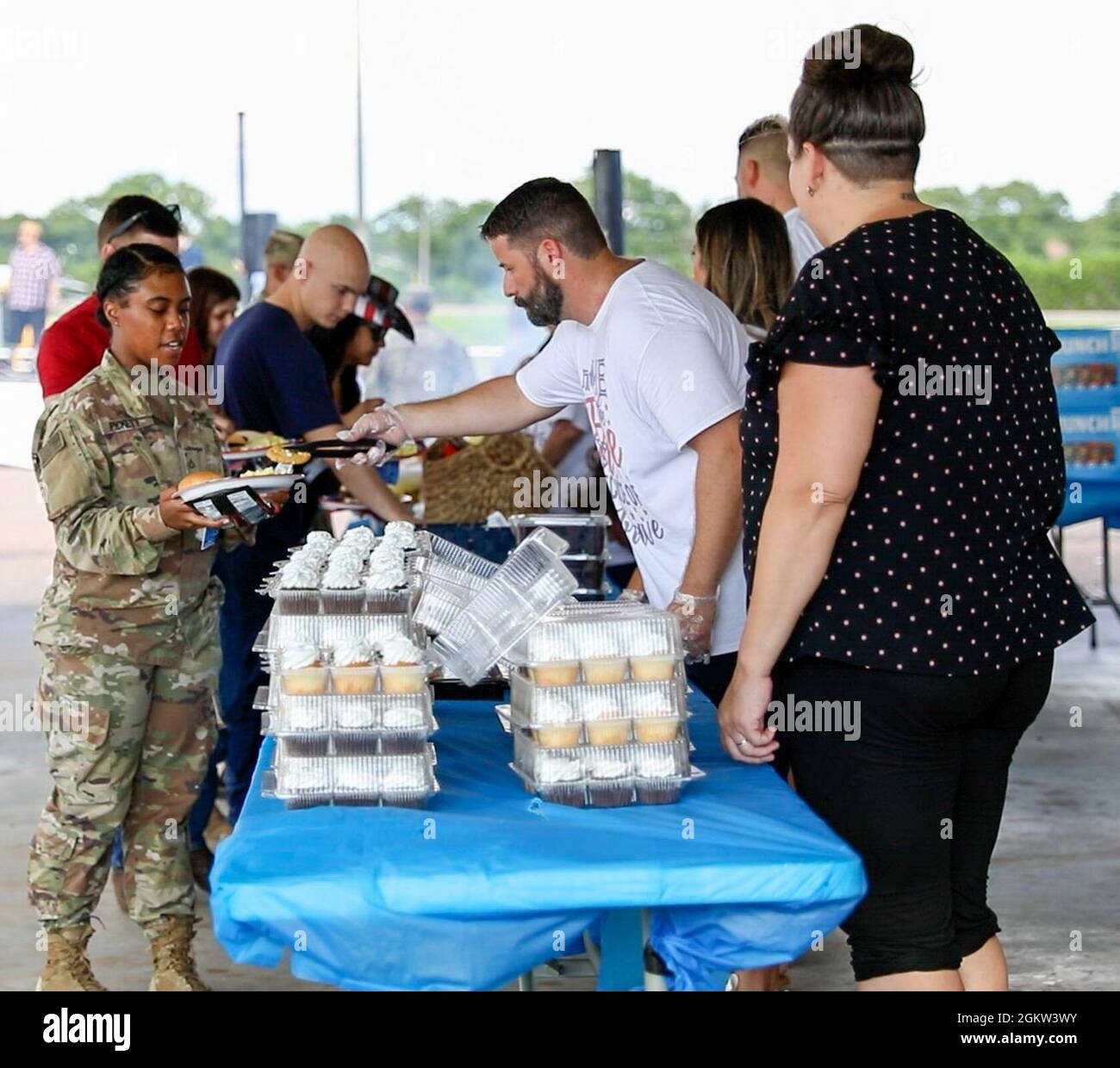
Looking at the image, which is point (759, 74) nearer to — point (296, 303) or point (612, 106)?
point (612, 106)

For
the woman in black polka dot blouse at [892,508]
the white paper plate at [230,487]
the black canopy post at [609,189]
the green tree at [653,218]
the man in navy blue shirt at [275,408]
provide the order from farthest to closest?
the green tree at [653,218] < the black canopy post at [609,189] < the man in navy blue shirt at [275,408] < the white paper plate at [230,487] < the woman in black polka dot blouse at [892,508]

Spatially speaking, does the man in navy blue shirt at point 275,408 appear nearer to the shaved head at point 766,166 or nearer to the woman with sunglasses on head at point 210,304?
the woman with sunglasses on head at point 210,304

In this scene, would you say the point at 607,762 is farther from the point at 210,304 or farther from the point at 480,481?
the point at 210,304

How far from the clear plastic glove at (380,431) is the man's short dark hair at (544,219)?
1.71 feet

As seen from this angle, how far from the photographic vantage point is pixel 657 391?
2637 mm

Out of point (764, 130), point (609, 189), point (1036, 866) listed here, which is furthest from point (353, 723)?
point (609, 189)

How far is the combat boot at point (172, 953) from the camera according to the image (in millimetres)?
3104

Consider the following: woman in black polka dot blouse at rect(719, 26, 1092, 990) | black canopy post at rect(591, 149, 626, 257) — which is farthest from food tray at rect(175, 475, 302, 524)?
black canopy post at rect(591, 149, 626, 257)

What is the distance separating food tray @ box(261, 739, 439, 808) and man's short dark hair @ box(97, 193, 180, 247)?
2.13 m

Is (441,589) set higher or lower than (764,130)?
lower

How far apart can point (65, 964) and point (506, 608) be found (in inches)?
56.8

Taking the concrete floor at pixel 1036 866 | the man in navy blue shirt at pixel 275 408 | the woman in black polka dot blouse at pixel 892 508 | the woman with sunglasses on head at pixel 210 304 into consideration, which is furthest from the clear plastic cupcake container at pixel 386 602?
the woman with sunglasses on head at pixel 210 304
